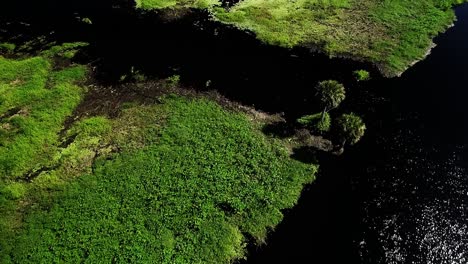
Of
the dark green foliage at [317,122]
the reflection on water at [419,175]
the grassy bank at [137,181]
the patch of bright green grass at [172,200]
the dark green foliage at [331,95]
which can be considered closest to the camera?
the patch of bright green grass at [172,200]

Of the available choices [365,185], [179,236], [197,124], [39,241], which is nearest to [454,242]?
[365,185]

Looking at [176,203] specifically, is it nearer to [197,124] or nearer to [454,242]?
[197,124]

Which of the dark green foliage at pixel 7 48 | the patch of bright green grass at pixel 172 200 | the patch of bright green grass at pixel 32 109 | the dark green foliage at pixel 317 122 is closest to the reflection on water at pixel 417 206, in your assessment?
the dark green foliage at pixel 317 122

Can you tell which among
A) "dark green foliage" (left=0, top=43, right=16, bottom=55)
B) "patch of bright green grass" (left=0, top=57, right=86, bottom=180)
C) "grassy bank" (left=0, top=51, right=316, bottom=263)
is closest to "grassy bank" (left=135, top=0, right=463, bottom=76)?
"grassy bank" (left=0, top=51, right=316, bottom=263)

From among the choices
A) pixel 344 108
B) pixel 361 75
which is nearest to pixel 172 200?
pixel 344 108

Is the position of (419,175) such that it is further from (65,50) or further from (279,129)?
(65,50)

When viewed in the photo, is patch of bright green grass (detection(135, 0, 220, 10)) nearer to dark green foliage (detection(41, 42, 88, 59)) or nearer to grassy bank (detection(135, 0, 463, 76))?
grassy bank (detection(135, 0, 463, 76))

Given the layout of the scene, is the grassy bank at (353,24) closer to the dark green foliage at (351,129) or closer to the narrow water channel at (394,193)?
the narrow water channel at (394,193)
